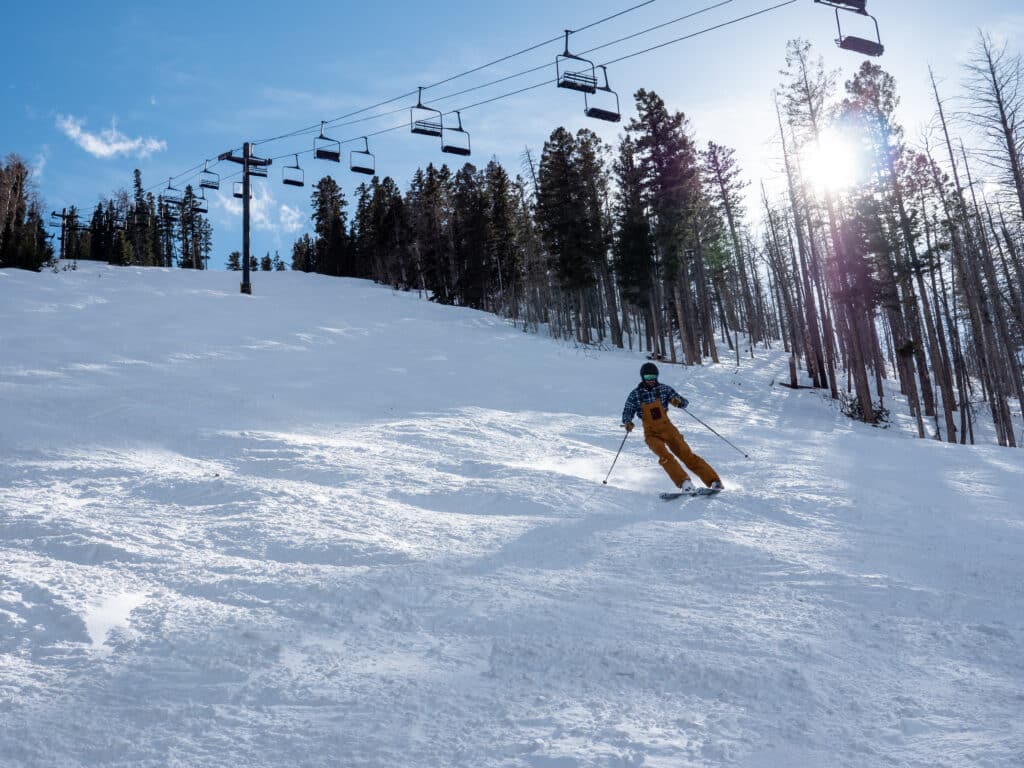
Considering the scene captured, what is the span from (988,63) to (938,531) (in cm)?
1920

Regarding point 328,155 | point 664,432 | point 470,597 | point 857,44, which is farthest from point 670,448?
point 328,155

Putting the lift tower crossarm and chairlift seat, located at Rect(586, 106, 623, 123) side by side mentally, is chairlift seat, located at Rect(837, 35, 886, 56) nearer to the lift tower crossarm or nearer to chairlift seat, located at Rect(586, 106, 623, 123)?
chairlift seat, located at Rect(586, 106, 623, 123)

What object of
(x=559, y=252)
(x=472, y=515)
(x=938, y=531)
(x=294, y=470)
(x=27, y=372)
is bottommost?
(x=938, y=531)

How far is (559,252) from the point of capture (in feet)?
111

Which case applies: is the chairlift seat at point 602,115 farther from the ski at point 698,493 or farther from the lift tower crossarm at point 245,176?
the lift tower crossarm at point 245,176

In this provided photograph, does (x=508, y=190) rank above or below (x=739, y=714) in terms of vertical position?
above

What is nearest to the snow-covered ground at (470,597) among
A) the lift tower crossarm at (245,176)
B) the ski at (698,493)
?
the ski at (698,493)

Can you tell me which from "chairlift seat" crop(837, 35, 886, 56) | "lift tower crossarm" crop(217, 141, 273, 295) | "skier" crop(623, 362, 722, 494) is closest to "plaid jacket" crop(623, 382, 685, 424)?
"skier" crop(623, 362, 722, 494)

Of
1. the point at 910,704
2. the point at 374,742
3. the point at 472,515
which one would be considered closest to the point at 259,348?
the point at 472,515

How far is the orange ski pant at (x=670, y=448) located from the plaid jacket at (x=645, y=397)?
105 mm

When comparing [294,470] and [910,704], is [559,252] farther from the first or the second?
[910,704]

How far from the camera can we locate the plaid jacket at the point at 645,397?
751cm

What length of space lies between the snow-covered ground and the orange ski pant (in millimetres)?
475

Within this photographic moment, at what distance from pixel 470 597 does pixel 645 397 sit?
4290mm
